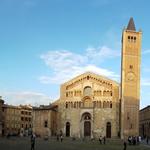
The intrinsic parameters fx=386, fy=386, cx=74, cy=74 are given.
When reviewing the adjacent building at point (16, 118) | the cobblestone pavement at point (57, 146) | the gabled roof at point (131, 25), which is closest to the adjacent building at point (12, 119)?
the adjacent building at point (16, 118)

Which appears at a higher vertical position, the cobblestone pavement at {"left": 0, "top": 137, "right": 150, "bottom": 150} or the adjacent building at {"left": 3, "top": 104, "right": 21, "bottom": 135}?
the adjacent building at {"left": 3, "top": 104, "right": 21, "bottom": 135}

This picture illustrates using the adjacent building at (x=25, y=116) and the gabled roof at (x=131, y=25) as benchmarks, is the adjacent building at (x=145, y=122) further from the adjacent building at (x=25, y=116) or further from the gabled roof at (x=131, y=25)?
the gabled roof at (x=131, y=25)

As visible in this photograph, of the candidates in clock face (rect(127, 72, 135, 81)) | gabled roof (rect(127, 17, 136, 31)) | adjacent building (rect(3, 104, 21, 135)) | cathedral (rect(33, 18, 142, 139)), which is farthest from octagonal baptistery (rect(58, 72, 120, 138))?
adjacent building (rect(3, 104, 21, 135))

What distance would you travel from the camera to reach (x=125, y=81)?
63719 millimetres

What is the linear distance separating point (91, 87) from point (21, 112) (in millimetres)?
52417

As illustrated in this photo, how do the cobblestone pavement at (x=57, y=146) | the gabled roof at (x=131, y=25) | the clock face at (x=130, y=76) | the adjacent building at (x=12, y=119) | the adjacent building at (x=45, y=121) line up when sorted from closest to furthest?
the cobblestone pavement at (x=57, y=146), the clock face at (x=130, y=76), the gabled roof at (x=131, y=25), the adjacent building at (x=45, y=121), the adjacent building at (x=12, y=119)

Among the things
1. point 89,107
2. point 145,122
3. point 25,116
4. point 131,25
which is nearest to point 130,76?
point 89,107

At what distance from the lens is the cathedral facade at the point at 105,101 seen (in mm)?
62531

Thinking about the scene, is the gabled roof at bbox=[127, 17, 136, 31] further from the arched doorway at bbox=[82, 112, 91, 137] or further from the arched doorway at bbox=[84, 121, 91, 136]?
the arched doorway at bbox=[84, 121, 91, 136]

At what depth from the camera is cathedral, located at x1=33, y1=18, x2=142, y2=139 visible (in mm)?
62531

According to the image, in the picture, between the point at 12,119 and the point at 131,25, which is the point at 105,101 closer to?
the point at 131,25

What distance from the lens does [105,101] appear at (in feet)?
210

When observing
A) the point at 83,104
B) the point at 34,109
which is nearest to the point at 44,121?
the point at 34,109

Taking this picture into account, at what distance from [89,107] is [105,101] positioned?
2.90 metres
